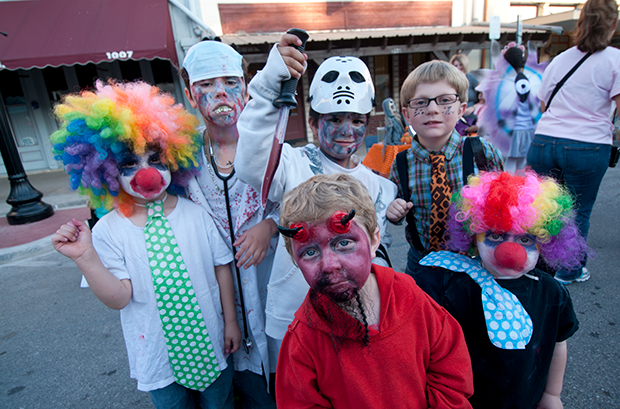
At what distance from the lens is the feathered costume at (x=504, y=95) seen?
337 cm

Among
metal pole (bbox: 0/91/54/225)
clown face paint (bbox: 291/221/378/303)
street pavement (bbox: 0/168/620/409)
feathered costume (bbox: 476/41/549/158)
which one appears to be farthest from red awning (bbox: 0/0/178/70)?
clown face paint (bbox: 291/221/378/303)

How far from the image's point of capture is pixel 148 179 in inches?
56.8

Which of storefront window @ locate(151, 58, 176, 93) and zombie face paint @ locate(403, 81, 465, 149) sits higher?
storefront window @ locate(151, 58, 176, 93)

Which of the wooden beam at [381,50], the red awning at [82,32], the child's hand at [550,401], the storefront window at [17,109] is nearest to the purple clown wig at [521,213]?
the child's hand at [550,401]

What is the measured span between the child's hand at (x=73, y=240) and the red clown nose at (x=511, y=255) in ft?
5.08

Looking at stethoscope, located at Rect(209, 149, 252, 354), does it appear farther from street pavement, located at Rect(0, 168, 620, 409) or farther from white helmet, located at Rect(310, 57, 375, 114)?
street pavement, located at Rect(0, 168, 620, 409)

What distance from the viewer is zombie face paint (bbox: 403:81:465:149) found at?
166 cm

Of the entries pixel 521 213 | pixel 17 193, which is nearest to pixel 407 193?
pixel 521 213

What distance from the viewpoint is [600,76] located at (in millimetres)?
2484

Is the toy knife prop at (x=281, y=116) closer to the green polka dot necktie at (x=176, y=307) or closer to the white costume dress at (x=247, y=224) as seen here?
the white costume dress at (x=247, y=224)

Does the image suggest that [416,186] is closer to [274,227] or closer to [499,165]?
[499,165]

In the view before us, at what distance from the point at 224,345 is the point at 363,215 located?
1009mm

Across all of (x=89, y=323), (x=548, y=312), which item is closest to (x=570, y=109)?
(x=548, y=312)

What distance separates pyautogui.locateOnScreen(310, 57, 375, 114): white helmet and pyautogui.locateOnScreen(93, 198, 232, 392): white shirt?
0.78 metres
